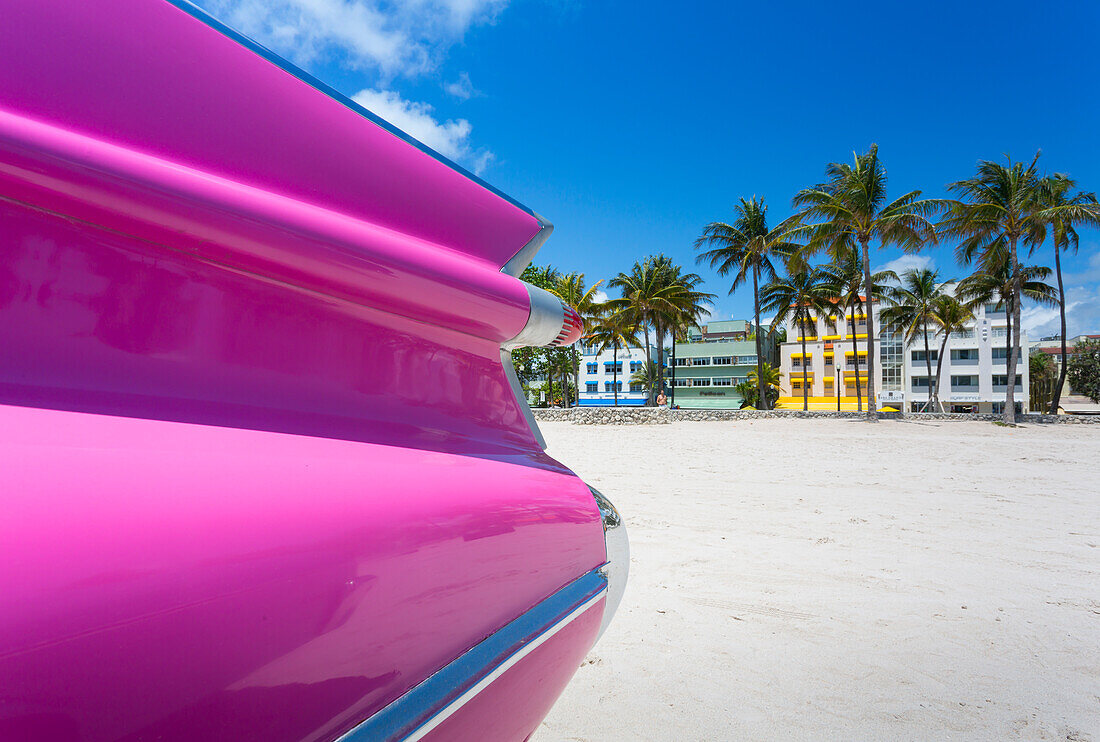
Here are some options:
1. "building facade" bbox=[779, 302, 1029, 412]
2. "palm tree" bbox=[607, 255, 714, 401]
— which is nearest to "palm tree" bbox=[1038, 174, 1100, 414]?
"palm tree" bbox=[607, 255, 714, 401]

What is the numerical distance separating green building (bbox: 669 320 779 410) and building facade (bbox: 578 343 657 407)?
3.99 meters

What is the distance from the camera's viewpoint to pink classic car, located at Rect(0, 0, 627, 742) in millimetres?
529

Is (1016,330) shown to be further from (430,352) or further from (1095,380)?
(1095,380)

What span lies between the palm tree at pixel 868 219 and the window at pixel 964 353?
30.5m

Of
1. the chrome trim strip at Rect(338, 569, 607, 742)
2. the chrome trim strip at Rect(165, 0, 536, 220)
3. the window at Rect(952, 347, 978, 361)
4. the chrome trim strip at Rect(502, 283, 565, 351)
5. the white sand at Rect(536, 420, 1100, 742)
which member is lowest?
the white sand at Rect(536, 420, 1100, 742)

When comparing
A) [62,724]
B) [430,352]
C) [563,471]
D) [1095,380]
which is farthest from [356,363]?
[1095,380]

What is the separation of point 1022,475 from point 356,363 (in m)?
9.44

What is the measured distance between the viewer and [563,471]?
1217 mm

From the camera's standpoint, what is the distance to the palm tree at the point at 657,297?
28.2m

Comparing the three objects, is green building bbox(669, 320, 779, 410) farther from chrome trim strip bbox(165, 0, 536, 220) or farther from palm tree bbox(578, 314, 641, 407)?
chrome trim strip bbox(165, 0, 536, 220)

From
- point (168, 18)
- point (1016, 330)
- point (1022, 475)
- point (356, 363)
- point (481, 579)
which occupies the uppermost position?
point (1016, 330)

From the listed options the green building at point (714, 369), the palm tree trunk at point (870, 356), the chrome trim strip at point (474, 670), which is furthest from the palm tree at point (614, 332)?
the chrome trim strip at point (474, 670)

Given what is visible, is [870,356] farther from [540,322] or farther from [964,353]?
[964,353]

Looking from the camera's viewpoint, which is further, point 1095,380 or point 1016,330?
point 1095,380
